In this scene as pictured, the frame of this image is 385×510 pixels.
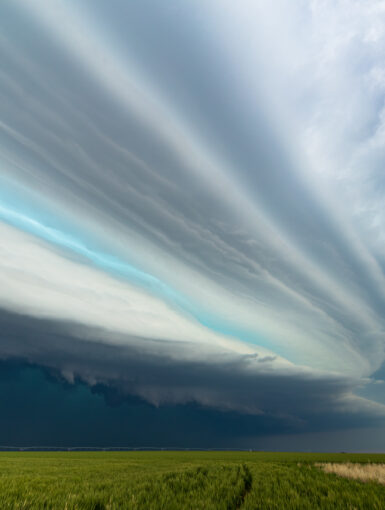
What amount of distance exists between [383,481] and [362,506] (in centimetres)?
1166

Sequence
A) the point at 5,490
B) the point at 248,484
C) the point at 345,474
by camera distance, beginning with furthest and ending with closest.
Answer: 1. the point at 345,474
2. the point at 248,484
3. the point at 5,490

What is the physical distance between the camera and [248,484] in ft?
59.8

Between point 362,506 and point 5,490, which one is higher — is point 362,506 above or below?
above

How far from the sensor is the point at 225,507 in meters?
10.7

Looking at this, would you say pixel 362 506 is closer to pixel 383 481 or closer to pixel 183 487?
pixel 183 487

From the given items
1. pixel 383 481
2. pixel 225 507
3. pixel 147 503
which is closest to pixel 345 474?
pixel 383 481

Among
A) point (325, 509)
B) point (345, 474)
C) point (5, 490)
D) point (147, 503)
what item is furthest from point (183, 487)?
point (345, 474)

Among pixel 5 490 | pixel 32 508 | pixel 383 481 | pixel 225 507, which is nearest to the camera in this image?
pixel 32 508

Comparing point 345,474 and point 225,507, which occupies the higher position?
point 225,507

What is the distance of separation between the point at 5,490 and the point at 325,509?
511 inches

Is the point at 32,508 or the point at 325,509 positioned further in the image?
the point at 325,509

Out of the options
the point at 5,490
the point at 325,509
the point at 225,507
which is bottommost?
the point at 5,490

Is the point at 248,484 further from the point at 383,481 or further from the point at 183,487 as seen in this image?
the point at 383,481

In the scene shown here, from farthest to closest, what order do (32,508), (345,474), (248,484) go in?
(345,474)
(248,484)
(32,508)
